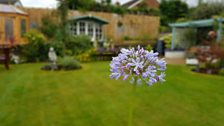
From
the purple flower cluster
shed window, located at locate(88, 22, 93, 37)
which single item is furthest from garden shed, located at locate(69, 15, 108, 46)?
the purple flower cluster

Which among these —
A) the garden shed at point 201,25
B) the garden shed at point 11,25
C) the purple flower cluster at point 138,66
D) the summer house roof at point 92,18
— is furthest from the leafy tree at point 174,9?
the purple flower cluster at point 138,66

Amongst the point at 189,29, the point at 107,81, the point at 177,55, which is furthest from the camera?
the point at 189,29

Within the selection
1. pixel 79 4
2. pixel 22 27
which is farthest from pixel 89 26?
pixel 22 27

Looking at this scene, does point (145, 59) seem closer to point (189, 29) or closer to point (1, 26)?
point (1, 26)

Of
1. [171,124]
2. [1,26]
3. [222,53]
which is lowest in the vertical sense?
[171,124]

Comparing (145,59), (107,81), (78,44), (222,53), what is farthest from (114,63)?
(78,44)

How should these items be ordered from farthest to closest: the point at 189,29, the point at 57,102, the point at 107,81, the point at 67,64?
the point at 189,29 → the point at 67,64 → the point at 107,81 → the point at 57,102

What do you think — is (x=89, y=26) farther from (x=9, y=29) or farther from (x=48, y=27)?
(x=9, y=29)

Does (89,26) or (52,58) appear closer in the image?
(52,58)
